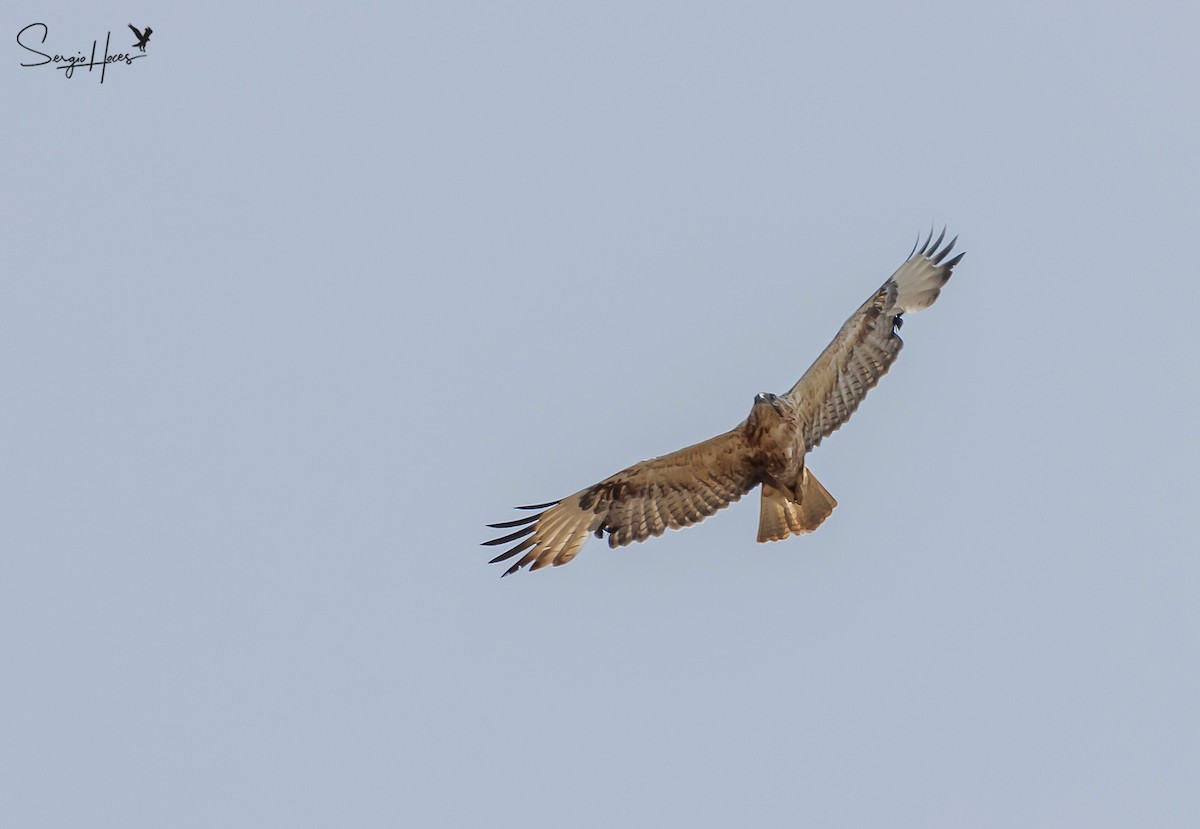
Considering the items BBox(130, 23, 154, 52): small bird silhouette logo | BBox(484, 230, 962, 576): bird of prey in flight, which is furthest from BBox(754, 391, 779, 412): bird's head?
BBox(130, 23, 154, 52): small bird silhouette logo

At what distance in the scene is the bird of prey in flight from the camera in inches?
583

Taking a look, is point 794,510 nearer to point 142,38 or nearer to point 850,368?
point 850,368

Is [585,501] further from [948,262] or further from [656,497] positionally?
[948,262]

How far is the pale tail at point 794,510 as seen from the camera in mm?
14844

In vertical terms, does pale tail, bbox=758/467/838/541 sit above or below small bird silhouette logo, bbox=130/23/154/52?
below

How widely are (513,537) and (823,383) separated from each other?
3.28m

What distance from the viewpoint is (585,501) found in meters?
15.2

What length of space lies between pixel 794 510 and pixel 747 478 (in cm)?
53

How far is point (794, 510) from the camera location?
14945 millimetres

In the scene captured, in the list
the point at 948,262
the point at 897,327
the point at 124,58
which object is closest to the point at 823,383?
the point at 897,327

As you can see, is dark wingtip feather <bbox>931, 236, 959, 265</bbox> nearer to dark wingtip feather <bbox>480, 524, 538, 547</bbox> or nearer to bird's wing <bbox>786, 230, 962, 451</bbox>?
bird's wing <bbox>786, 230, 962, 451</bbox>

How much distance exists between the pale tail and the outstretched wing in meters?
0.25

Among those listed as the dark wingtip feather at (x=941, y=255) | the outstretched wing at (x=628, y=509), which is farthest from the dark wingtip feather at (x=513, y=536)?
the dark wingtip feather at (x=941, y=255)

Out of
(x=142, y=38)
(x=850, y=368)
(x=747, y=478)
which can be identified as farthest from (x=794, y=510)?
(x=142, y=38)
